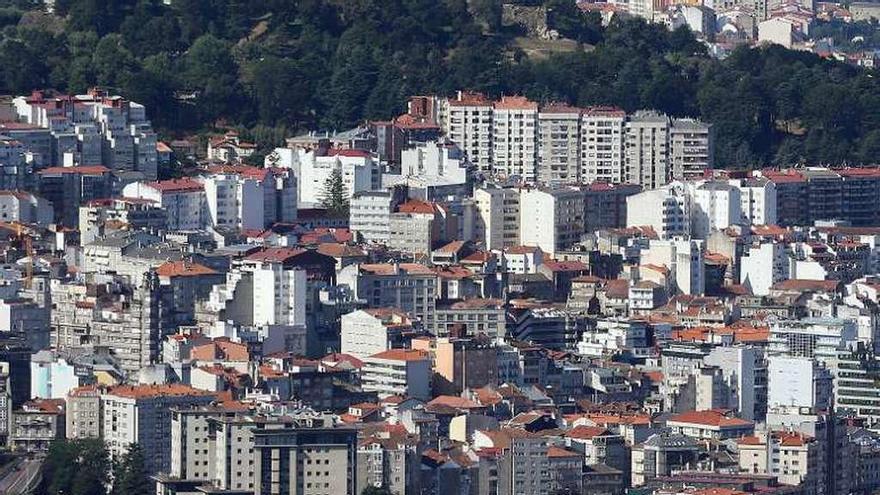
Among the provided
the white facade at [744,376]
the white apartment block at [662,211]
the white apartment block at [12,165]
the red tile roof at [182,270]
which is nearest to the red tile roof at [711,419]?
the white facade at [744,376]

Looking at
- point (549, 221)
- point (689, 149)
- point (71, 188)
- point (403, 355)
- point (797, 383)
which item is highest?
point (689, 149)

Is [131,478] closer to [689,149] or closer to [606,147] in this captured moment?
[606,147]

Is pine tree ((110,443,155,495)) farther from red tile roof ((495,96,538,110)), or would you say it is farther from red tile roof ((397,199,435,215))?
red tile roof ((495,96,538,110))

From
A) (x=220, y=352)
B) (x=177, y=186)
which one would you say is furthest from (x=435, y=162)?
(x=220, y=352)

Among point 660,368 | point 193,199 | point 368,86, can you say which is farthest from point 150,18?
point 660,368

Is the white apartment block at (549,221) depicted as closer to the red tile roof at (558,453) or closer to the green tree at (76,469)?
the red tile roof at (558,453)
